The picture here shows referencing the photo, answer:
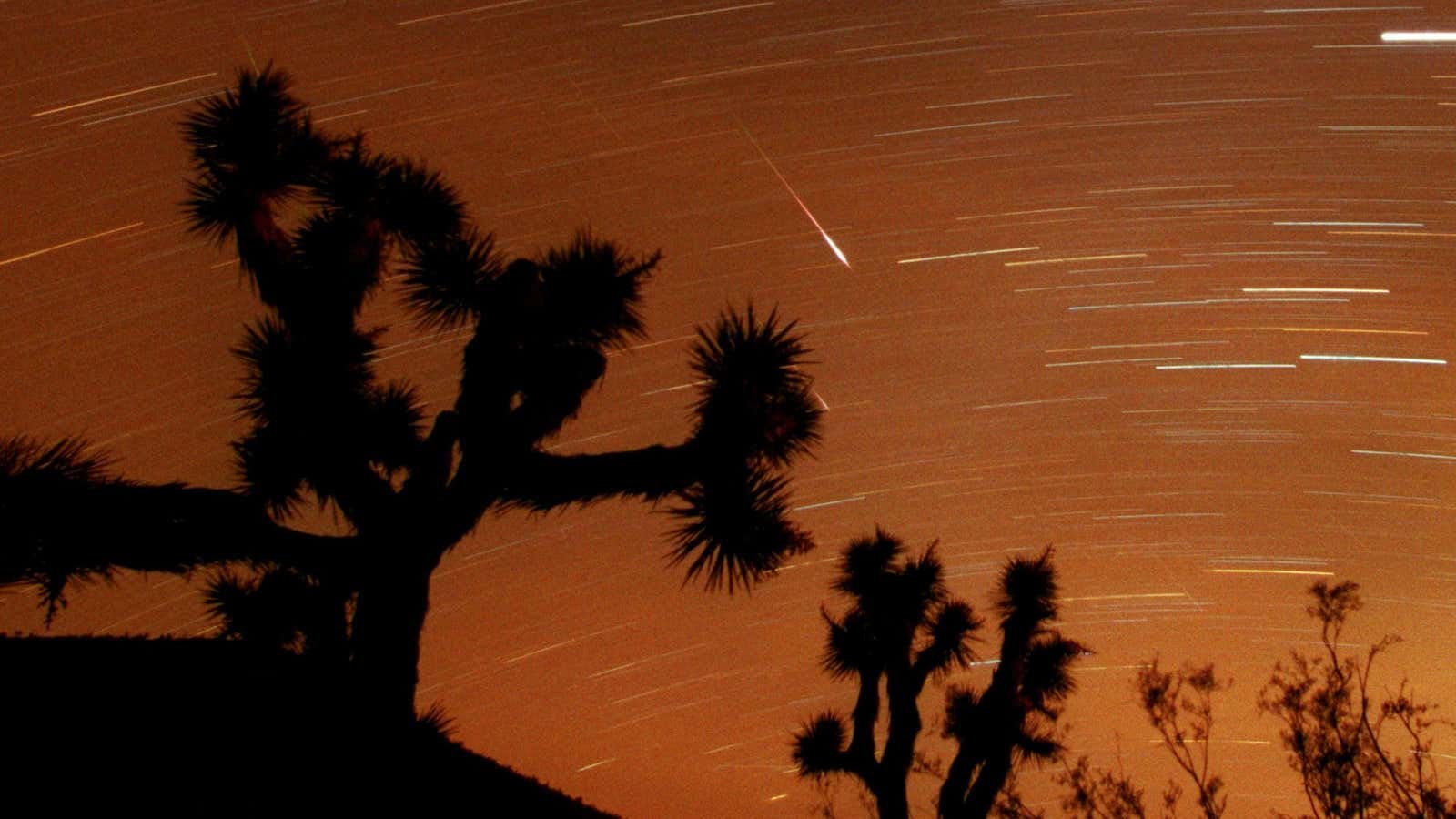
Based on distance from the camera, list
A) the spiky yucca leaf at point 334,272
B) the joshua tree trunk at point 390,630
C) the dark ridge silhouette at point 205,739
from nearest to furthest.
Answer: the dark ridge silhouette at point 205,739, the joshua tree trunk at point 390,630, the spiky yucca leaf at point 334,272

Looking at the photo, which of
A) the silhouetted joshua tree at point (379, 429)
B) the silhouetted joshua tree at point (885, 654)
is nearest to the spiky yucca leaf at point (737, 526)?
the silhouetted joshua tree at point (379, 429)

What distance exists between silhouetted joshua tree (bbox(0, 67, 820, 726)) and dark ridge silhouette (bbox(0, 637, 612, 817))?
14.5 inches

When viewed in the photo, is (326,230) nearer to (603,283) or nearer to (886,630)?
(603,283)

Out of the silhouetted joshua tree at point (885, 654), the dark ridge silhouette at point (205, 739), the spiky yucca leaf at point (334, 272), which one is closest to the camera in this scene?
the dark ridge silhouette at point (205, 739)

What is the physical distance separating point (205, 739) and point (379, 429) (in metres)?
2.96

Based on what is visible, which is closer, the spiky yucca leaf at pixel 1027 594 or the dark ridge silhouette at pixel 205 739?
the dark ridge silhouette at pixel 205 739

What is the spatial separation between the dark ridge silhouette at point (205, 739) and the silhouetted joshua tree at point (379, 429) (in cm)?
37

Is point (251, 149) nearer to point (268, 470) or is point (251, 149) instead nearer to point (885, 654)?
point (268, 470)

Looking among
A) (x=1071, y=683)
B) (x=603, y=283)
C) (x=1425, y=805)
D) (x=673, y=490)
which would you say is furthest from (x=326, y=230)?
(x=1425, y=805)

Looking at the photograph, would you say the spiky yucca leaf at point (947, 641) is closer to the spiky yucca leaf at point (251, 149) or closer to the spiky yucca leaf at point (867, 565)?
the spiky yucca leaf at point (867, 565)

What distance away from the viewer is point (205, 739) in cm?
553

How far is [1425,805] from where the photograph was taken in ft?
31.7

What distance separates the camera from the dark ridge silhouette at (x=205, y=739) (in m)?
4.95

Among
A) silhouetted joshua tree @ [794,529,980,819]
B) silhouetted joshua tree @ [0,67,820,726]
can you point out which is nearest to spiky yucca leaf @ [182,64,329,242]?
silhouetted joshua tree @ [0,67,820,726]
